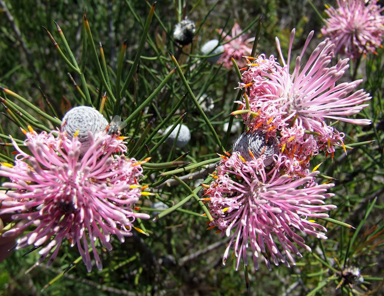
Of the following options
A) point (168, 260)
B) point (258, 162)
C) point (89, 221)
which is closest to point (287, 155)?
point (258, 162)

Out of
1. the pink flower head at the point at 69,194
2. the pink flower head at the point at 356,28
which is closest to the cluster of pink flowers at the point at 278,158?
the pink flower head at the point at 69,194

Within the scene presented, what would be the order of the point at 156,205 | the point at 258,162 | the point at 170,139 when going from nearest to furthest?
1. the point at 258,162
2. the point at 170,139
3. the point at 156,205

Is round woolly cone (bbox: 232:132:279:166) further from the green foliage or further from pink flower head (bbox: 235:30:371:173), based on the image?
the green foliage

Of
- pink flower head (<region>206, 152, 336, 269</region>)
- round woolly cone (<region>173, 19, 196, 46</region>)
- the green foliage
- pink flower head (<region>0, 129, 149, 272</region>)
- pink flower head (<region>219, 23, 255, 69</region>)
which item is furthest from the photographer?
pink flower head (<region>219, 23, 255, 69</region>)

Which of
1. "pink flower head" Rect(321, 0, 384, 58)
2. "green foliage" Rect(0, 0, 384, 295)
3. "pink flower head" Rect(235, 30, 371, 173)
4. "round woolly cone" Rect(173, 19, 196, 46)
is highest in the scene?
"pink flower head" Rect(321, 0, 384, 58)

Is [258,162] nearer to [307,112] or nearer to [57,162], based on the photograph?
[307,112]

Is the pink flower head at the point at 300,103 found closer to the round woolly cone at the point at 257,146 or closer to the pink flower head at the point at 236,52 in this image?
the round woolly cone at the point at 257,146

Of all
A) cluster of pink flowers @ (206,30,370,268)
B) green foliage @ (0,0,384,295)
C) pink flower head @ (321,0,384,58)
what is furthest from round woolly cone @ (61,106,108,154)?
pink flower head @ (321,0,384,58)

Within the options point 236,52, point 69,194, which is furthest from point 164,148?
point 69,194
